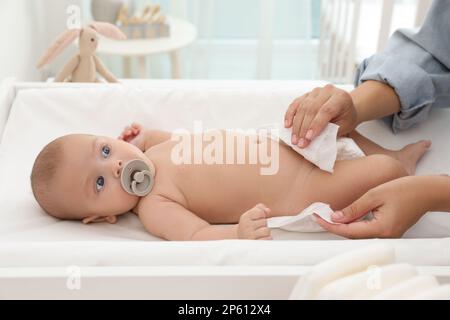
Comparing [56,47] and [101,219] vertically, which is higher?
[56,47]

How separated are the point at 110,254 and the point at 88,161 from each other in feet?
1.00

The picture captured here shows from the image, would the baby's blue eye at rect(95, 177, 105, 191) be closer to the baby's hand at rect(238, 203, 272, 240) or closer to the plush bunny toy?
the baby's hand at rect(238, 203, 272, 240)

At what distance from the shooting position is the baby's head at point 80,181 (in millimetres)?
1045

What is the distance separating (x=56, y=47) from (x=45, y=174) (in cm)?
45

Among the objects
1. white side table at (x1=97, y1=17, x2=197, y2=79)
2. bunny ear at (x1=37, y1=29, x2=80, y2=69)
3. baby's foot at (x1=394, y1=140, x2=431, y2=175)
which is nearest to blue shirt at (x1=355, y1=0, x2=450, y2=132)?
baby's foot at (x1=394, y1=140, x2=431, y2=175)

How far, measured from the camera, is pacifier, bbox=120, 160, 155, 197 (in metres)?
1.08

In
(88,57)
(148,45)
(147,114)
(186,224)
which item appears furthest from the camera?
(148,45)

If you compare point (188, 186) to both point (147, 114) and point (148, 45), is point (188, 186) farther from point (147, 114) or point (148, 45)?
point (148, 45)

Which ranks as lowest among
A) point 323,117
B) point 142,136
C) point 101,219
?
point 101,219

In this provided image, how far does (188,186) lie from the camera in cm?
111

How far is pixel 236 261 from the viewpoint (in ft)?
2.66

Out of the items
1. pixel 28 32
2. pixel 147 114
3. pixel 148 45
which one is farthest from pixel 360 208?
pixel 28 32

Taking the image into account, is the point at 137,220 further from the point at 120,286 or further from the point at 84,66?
the point at 84,66

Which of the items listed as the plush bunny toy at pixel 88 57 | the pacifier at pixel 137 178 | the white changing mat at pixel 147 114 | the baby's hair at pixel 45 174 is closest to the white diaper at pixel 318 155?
the white changing mat at pixel 147 114
